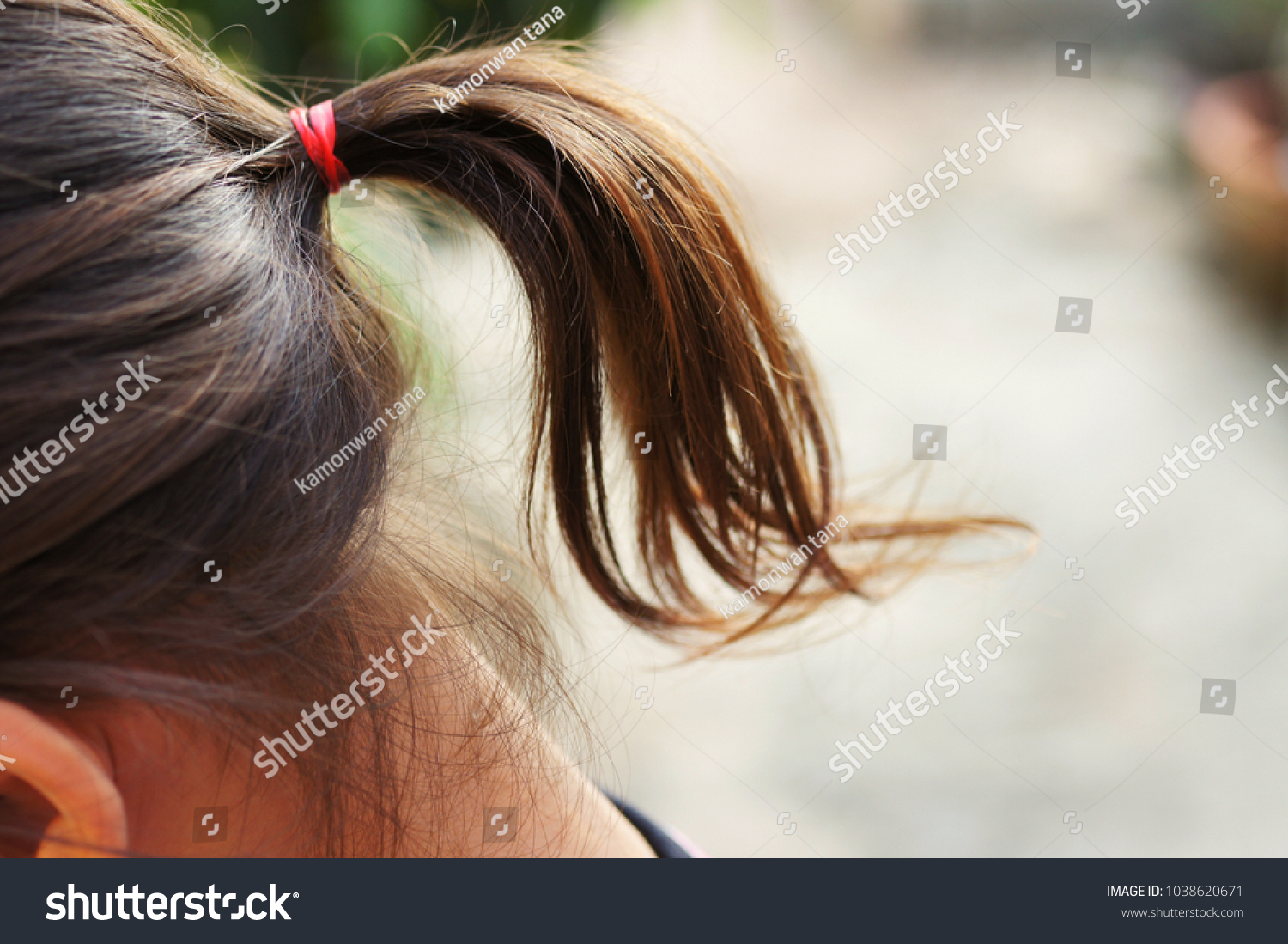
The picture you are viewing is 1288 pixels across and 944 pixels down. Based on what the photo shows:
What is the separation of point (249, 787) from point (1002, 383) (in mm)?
1801

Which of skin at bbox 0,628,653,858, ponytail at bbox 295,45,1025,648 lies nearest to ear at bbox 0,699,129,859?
skin at bbox 0,628,653,858

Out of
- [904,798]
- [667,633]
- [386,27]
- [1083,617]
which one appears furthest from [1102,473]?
[386,27]

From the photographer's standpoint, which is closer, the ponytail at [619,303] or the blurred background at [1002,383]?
the ponytail at [619,303]

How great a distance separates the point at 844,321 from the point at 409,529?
1.69 metres

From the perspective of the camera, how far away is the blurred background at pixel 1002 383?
1.07 meters

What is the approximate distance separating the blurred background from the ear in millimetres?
312

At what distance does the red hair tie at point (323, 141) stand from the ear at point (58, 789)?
0.93 feet

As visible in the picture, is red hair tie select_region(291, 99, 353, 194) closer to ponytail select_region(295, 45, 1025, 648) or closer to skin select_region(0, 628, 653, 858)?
ponytail select_region(295, 45, 1025, 648)

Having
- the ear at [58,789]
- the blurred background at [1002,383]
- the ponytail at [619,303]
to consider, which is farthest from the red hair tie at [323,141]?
the ear at [58,789]

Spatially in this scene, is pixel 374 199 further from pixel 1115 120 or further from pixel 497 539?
pixel 1115 120

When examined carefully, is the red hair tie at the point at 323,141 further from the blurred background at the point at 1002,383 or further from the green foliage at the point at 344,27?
the green foliage at the point at 344,27

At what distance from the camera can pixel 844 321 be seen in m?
2.05

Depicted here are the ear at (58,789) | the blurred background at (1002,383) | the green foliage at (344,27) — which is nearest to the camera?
the ear at (58,789)

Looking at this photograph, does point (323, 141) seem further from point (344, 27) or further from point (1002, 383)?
point (1002, 383)
